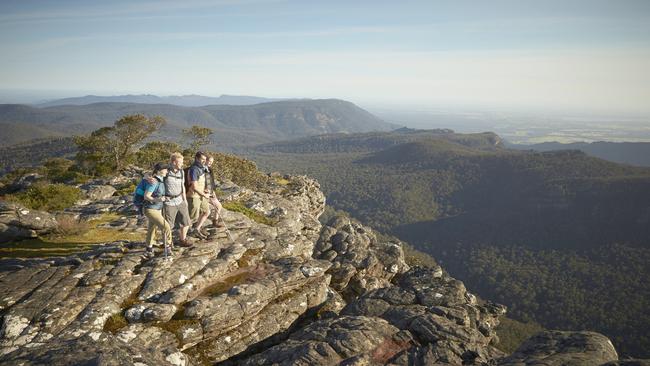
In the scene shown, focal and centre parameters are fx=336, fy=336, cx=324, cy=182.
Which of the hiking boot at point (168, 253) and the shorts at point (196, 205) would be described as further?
the shorts at point (196, 205)

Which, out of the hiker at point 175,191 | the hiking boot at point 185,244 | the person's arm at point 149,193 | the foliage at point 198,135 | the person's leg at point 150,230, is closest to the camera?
the person's arm at point 149,193

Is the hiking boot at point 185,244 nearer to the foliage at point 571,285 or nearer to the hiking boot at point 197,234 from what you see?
the hiking boot at point 197,234

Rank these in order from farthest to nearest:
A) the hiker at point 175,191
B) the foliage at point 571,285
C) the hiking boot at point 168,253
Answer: the foliage at point 571,285, the hiking boot at point 168,253, the hiker at point 175,191

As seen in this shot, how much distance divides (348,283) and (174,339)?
35.6 feet

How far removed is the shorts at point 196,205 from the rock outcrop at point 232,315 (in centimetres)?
149

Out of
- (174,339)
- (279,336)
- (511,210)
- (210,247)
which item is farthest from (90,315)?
(511,210)

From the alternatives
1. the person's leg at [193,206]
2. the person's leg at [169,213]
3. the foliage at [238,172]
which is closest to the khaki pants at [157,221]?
the person's leg at [169,213]

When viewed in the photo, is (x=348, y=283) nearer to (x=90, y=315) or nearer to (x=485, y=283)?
(x=90, y=315)

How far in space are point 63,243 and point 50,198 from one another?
32.6 feet

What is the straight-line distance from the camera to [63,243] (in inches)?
686

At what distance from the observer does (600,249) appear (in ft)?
454

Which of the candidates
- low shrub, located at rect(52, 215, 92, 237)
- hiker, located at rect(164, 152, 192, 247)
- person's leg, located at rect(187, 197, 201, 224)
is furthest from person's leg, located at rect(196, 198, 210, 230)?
low shrub, located at rect(52, 215, 92, 237)

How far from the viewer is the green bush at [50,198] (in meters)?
24.0

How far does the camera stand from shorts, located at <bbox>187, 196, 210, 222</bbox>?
15.9 m
